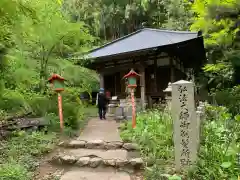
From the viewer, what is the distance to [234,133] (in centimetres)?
573

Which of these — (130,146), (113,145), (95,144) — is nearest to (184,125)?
(130,146)

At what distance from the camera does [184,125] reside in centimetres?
534

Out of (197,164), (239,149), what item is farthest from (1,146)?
(239,149)

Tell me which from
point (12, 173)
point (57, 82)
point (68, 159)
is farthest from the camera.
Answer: point (57, 82)

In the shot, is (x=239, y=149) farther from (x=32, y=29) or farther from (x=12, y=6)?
(x=32, y=29)

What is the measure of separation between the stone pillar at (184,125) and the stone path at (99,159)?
97 centimetres

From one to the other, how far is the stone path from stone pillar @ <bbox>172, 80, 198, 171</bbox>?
0.97 m

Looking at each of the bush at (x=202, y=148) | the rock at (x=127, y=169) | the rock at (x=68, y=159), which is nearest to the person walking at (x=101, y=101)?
the bush at (x=202, y=148)

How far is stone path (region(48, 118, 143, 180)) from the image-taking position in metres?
5.71

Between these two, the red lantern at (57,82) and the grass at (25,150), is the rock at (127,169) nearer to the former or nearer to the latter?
the grass at (25,150)

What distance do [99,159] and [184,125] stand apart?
7.11 ft

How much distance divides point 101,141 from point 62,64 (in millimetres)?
4715

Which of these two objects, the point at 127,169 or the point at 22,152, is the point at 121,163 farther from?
the point at 22,152

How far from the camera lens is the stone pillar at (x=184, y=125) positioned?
17.3 ft
